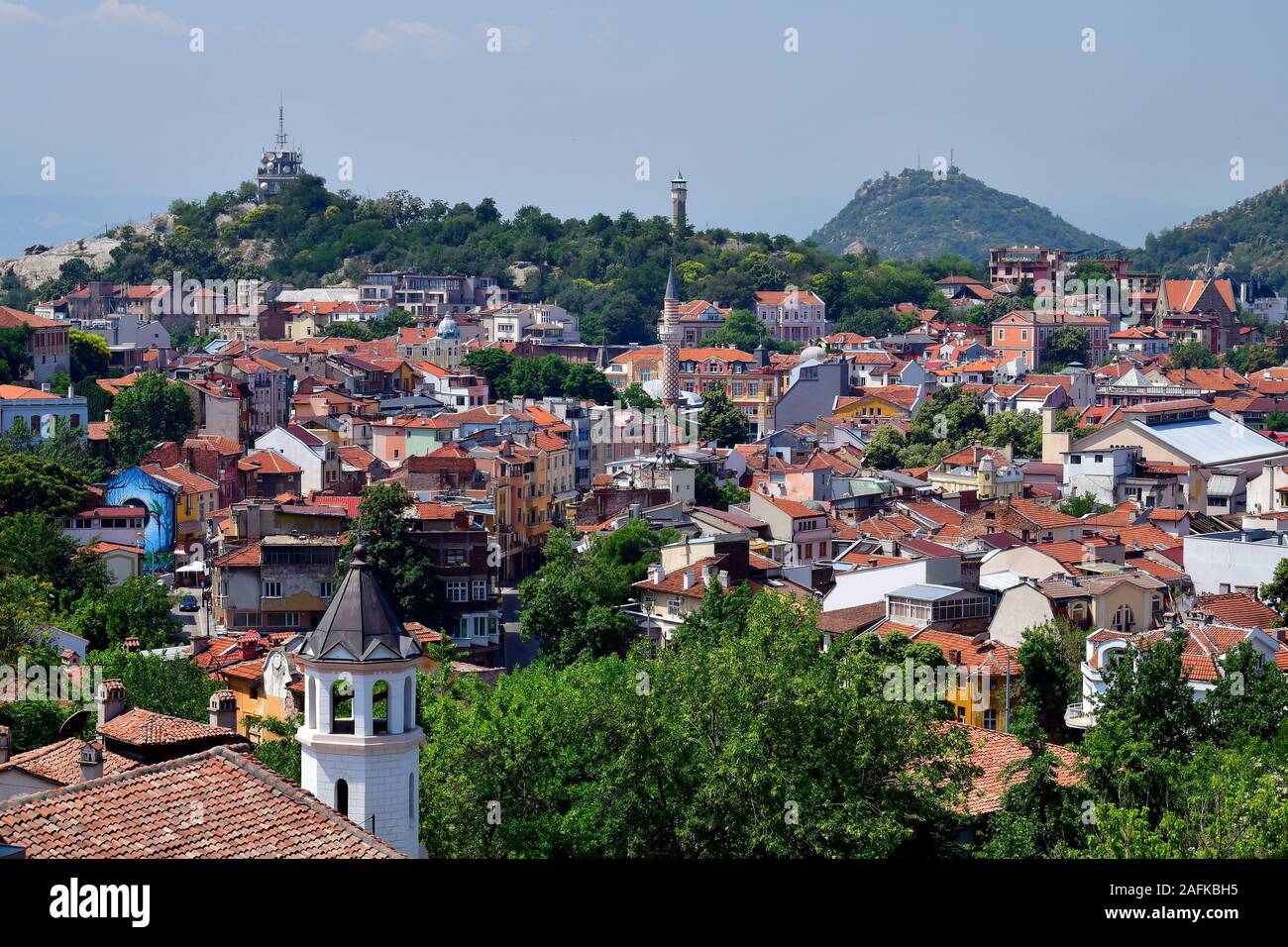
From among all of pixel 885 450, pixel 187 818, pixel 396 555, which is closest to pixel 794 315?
pixel 885 450

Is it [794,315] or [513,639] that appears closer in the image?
[513,639]

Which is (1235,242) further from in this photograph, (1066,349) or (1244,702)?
(1244,702)

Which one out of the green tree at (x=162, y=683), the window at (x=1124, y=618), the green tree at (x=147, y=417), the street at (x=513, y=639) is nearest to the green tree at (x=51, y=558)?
the street at (x=513, y=639)

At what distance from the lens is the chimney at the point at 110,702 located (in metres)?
14.5

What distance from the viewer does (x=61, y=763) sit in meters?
12.3

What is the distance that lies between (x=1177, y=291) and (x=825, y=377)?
78.4 feet

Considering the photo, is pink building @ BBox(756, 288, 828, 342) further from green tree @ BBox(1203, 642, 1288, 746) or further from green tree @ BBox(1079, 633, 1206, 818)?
green tree @ BBox(1203, 642, 1288, 746)

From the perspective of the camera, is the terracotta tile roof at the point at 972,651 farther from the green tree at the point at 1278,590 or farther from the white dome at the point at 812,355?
the white dome at the point at 812,355

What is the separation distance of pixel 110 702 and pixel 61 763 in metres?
2.35
